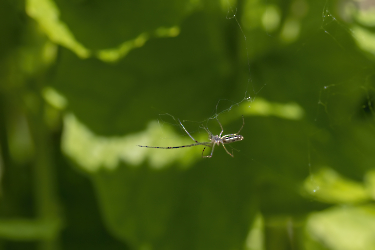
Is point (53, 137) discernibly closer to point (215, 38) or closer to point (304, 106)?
point (215, 38)

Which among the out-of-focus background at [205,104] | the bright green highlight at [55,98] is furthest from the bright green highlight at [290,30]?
the bright green highlight at [55,98]

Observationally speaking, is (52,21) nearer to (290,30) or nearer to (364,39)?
(290,30)

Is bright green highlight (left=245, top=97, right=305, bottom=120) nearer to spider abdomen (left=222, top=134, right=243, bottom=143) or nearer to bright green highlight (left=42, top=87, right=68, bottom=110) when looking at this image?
spider abdomen (left=222, top=134, right=243, bottom=143)

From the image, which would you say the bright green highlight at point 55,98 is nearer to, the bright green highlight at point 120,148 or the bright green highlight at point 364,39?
the bright green highlight at point 120,148

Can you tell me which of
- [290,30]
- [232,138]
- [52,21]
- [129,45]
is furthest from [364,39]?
[52,21]

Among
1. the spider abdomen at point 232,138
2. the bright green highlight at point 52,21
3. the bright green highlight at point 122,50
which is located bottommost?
the spider abdomen at point 232,138

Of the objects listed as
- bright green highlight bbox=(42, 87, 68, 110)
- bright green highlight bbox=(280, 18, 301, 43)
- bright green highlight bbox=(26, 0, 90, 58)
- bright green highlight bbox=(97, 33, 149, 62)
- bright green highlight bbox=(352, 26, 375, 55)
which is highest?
bright green highlight bbox=(26, 0, 90, 58)

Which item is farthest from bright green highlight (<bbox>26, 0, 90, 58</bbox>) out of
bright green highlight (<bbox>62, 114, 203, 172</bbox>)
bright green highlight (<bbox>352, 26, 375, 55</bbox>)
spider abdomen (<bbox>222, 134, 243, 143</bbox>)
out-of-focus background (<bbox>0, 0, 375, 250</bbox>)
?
bright green highlight (<bbox>352, 26, 375, 55</bbox>)

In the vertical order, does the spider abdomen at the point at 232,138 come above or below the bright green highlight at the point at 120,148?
below
